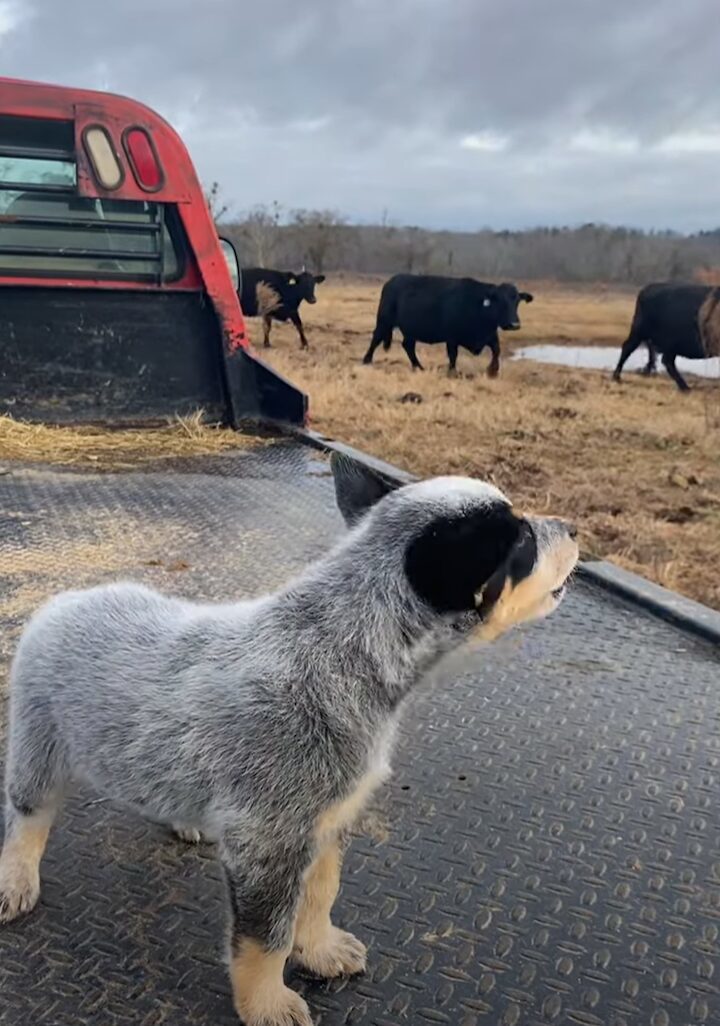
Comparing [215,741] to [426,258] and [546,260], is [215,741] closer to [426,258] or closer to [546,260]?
[426,258]

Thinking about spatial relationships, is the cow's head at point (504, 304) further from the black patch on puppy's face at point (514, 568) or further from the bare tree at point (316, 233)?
the bare tree at point (316, 233)

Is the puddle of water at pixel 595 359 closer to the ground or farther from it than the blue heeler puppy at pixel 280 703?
closer to the ground

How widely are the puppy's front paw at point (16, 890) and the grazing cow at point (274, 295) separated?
63.3 ft

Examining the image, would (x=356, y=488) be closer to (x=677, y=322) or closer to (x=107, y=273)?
(x=107, y=273)

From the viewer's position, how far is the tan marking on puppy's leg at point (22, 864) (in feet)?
6.79

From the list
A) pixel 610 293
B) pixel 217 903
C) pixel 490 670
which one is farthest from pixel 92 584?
pixel 610 293

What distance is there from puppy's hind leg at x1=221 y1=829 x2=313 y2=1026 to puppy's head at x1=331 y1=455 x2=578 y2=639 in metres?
0.55

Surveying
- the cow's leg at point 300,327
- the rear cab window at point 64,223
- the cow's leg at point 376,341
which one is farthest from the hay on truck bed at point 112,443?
the cow's leg at point 300,327

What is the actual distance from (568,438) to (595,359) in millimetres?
15493

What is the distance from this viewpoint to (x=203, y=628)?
2135mm

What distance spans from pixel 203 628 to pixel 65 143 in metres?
3.95

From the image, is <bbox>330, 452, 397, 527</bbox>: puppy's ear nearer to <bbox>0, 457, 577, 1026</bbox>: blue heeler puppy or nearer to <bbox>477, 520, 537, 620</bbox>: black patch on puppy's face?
<bbox>0, 457, 577, 1026</bbox>: blue heeler puppy

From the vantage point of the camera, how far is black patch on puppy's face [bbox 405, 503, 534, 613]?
1921 millimetres

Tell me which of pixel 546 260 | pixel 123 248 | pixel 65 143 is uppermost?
pixel 65 143
